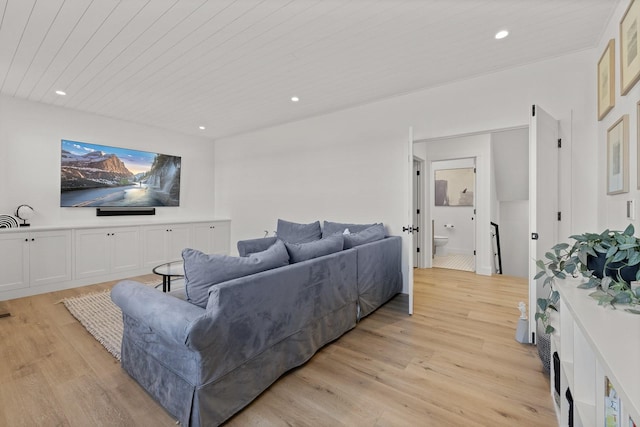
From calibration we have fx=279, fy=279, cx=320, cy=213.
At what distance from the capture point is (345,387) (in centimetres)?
183

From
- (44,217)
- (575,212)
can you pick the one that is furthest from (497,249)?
(44,217)

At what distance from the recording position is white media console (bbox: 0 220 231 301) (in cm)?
346

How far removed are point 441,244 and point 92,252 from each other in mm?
6611

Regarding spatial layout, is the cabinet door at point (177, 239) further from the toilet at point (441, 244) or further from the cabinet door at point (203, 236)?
the toilet at point (441, 244)

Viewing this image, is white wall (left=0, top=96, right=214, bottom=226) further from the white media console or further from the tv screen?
the white media console

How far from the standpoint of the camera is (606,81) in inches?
82.1

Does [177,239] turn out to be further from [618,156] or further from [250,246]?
[618,156]

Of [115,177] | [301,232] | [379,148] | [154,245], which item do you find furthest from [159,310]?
[115,177]

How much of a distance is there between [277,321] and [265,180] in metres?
3.72

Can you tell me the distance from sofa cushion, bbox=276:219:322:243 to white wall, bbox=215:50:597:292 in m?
0.36

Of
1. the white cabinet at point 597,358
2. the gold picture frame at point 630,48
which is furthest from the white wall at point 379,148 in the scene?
the white cabinet at point 597,358

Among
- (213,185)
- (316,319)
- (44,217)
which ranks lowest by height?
(316,319)

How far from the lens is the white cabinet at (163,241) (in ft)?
15.3

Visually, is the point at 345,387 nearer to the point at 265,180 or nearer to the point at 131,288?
the point at 131,288
